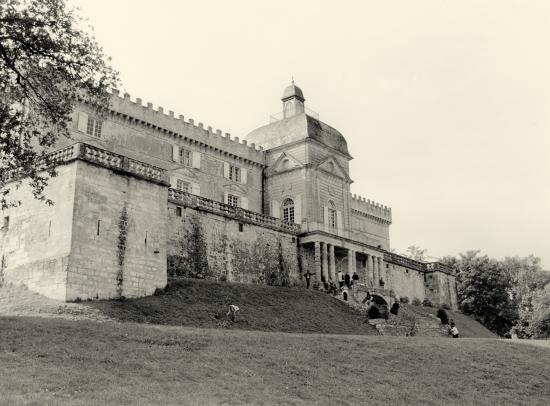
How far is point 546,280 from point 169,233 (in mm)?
52944

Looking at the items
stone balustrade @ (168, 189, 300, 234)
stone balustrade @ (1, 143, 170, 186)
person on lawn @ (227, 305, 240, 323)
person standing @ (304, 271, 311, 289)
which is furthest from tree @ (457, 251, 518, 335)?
stone balustrade @ (1, 143, 170, 186)

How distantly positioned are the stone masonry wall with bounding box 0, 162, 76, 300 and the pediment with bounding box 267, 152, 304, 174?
21725mm

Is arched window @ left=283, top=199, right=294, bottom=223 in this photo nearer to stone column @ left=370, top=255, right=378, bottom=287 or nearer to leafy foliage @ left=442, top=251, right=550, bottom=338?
stone column @ left=370, top=255, right=378, bottom=287

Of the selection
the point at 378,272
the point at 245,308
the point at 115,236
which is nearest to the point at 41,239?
the point at 115,236

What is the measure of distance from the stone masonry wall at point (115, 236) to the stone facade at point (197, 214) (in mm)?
45

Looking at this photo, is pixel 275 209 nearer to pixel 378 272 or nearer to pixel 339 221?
pixel 339 221

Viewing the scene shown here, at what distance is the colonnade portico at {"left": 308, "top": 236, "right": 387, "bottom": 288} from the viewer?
42438mm

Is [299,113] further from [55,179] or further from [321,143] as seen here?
[55,179]

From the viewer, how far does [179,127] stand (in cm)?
4306

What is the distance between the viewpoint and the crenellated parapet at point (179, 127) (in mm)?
39938

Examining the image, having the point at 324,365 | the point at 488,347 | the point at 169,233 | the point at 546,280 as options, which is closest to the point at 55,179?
the point at 169,233

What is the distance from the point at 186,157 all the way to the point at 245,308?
51.9 ft

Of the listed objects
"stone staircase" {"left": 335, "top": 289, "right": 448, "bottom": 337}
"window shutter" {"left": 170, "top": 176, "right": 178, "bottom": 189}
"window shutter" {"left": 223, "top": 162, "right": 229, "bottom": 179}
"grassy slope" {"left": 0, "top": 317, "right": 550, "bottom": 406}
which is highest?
"window shutter" {"left": 223, "top": 162, "right": 229, "bottom": 179}

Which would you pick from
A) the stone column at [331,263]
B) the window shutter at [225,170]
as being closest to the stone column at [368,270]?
the stone column at [331,263]
